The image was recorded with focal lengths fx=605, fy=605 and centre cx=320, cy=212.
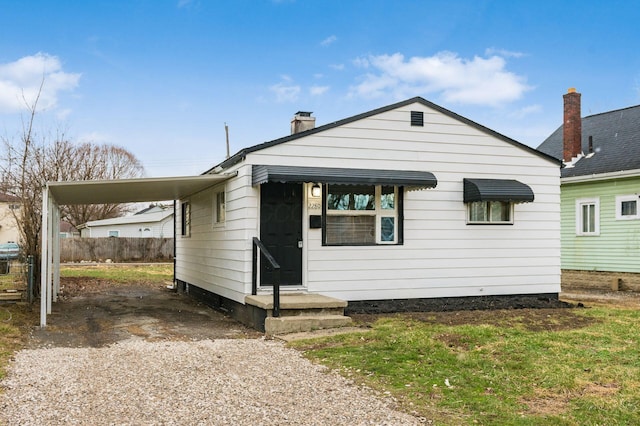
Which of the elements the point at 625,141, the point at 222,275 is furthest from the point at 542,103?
the point at 222,275

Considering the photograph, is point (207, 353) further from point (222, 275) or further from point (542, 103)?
point (542, 103)

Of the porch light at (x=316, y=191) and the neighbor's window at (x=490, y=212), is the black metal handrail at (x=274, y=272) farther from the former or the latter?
the neighbor's window at (x=490, y=212)

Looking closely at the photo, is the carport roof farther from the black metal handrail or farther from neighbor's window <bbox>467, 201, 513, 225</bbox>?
neighbor's window <bbox>467, 201, 513, 225</bbox>

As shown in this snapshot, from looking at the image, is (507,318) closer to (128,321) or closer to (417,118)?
(417,118)

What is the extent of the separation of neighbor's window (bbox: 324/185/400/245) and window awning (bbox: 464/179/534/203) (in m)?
1.33

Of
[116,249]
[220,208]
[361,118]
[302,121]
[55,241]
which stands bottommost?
[116,249]

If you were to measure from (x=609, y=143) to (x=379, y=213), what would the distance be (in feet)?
37.9

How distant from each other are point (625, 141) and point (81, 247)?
1048 inches

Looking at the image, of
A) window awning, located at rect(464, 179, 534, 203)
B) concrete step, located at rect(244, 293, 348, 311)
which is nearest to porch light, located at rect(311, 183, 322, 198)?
concrete step, located at rect(244, 293, 348, 311)

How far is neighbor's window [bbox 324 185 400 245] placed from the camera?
34.0ft

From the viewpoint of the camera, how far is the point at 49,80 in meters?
13.1

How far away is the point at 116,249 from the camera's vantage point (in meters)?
33.2

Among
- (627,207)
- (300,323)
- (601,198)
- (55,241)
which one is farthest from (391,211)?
(601,198)

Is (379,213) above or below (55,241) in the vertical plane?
above
